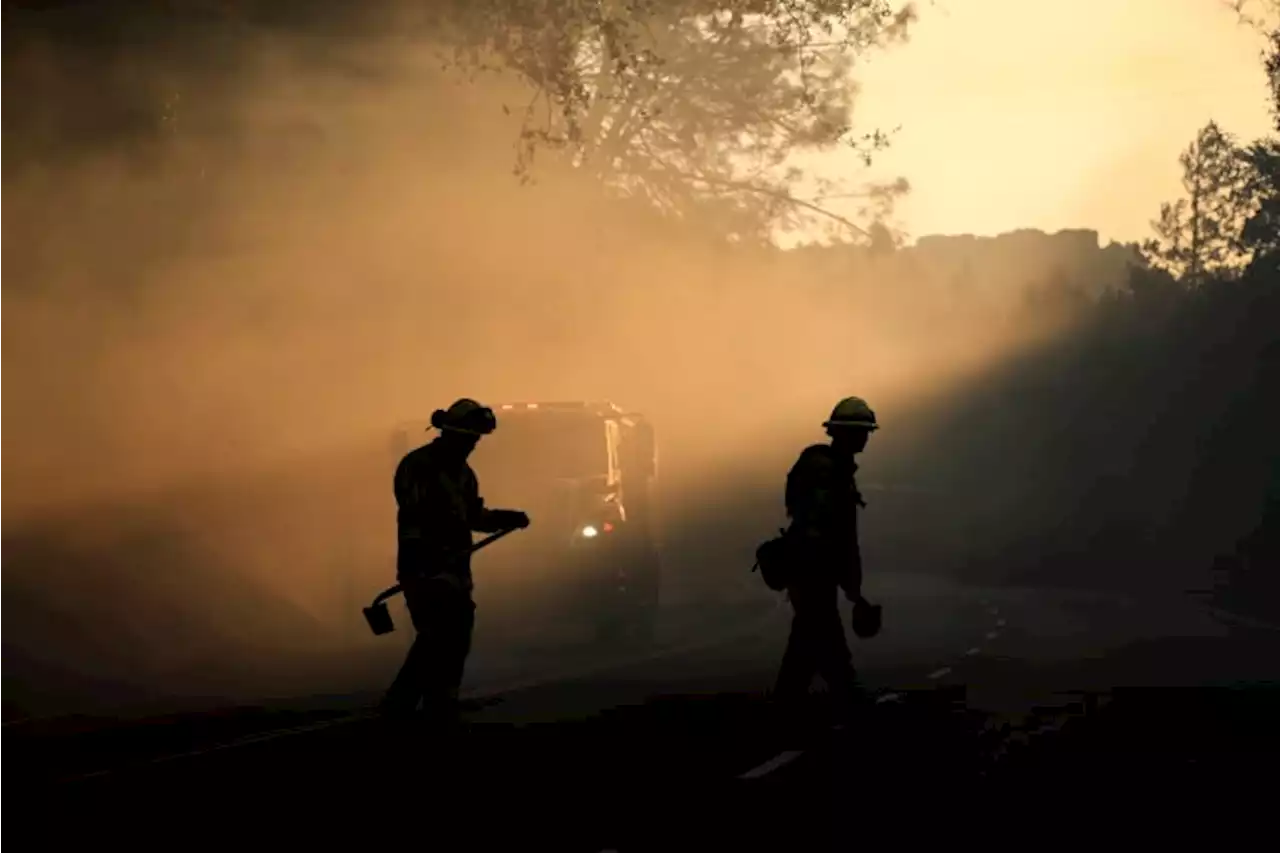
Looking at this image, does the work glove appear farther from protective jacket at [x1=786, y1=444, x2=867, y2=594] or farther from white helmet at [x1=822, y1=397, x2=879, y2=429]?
white helmet at [x1=822, y1=397, x2=879, y2=429]

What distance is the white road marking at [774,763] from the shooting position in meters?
10.2

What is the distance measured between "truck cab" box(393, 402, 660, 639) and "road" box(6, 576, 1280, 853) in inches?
226

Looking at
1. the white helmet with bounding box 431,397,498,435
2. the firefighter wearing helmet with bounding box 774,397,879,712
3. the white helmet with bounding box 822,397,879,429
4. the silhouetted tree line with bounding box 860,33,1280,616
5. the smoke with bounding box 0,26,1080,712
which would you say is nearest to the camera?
the white helmet with bounding box 431,397,498,435

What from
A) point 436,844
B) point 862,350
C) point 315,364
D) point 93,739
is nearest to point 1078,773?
point 436,844

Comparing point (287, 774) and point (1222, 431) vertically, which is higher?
point (1222, 431)

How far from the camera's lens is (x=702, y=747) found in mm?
11602

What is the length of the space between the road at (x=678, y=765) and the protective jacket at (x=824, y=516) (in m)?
0.94

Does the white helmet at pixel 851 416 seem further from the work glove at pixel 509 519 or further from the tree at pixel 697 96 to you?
the tree at pixel 697 96

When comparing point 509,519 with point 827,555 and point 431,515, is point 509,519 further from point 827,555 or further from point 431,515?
point 827,555

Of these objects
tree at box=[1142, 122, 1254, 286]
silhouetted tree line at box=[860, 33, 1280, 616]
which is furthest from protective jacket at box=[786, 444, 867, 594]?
tree at box=[1142, 122, 1254, 286]

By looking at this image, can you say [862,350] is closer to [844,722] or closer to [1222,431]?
[1222,431]

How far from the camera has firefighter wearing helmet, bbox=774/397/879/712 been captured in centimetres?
1300

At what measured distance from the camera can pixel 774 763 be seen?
35.1ft

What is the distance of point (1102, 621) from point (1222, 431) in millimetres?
34160
